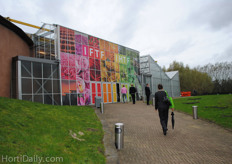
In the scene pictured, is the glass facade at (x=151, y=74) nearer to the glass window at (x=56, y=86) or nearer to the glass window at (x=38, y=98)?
the glass window at (x=56, y=86)

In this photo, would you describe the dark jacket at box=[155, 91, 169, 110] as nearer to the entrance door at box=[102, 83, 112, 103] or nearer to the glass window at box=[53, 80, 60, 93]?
the glass window at box=[53, 80, 60, 93]

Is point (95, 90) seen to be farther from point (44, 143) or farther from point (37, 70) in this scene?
point (44, 143)

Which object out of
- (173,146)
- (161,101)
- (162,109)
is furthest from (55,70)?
(173,146)

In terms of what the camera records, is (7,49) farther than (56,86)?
No

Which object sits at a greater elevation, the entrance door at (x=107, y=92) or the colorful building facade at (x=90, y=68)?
the colorful building facade at (x=90, y=68)

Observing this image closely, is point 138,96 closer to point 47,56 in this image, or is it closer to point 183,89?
point 47,56

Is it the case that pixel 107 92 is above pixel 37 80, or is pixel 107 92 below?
below

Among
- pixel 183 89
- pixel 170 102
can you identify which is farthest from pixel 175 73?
pixel 170 102

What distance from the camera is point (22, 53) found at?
16.2 metres

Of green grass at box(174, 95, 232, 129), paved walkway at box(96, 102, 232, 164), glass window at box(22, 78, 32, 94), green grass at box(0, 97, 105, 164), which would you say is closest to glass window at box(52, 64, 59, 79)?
glass window at box(22, 78, 32, 94)

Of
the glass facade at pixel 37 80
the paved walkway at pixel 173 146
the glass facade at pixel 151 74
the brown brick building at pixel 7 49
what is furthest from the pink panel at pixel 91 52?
the paved walkway at pixel 173 146

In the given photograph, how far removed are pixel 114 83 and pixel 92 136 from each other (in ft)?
53.7

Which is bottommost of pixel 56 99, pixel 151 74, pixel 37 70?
pixel 56 99

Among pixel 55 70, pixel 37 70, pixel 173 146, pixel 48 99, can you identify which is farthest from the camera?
pixel 55 70
